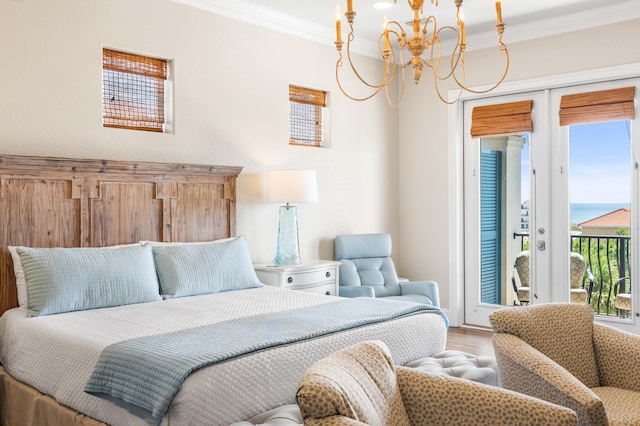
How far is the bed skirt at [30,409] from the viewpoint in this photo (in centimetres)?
253

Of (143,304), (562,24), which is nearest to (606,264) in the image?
(562,24)

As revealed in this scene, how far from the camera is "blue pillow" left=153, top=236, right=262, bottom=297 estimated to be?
365 cm

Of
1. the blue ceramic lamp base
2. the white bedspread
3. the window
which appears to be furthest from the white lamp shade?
→ the white bedspread

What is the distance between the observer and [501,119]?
5.52 meters

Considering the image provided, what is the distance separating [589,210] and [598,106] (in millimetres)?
853

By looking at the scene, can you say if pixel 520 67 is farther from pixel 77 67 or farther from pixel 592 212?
pixel 77 67

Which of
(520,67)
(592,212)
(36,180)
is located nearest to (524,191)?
(592,212)

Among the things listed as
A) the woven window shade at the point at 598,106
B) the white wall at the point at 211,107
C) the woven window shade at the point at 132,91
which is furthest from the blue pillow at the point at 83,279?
the woven window shade at the point at 598,106

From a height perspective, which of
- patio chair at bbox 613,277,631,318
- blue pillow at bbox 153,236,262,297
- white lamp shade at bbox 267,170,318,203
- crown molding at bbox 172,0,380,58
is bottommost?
patio chair at bbox 613,277,631,318

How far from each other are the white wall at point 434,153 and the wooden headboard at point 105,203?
2171mm

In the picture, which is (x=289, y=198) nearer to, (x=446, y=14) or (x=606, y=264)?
(x=446, y=14)

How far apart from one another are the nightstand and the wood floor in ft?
3.63

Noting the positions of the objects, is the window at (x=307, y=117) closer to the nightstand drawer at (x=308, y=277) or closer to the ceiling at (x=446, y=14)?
the ceiling at (x=446, y=14)

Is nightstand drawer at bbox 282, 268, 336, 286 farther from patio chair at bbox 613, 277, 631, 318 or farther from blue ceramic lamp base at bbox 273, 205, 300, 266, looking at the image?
patio chair at bbox 613, 277, 631, 318
